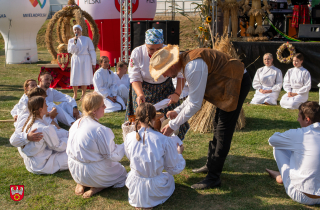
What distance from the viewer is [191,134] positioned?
4949 millimetres

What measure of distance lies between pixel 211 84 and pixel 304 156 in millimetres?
1031

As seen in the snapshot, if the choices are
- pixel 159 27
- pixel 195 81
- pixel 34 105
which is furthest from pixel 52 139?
pixel 159 27

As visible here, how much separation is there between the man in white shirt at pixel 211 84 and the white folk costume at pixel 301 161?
49 centimetres

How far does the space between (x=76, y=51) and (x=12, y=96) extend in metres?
2.01

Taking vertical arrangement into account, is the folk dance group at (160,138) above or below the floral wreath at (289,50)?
below

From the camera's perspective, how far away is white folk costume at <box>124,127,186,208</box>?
2.70m

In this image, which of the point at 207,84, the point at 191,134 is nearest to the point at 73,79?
the point at 191,134

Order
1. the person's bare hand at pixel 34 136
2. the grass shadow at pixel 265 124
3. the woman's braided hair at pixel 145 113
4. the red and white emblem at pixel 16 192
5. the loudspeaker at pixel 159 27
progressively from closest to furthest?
the woman's braided hair at pixel 145 113 → the red and white emblem at pixel 16 192 → the person's bare hand at pixel 34 136 → the grass shadow at pixel 265 124 → the loudspeaker at pixel 159 27

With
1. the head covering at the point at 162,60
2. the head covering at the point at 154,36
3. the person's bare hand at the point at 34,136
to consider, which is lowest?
the person's bare hand at the point at 34,136

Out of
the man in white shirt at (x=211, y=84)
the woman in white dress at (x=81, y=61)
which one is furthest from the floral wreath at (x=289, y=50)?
the man in white shirt at (x=211, y=84)

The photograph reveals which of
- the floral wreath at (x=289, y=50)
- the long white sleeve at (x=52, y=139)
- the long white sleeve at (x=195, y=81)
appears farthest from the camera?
the floral wreath at (x=289, y=50)

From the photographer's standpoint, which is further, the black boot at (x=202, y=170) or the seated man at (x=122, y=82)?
the seated man at (x=122, y=82)

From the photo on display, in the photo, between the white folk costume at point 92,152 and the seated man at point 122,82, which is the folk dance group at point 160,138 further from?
the seated man at point 122,82

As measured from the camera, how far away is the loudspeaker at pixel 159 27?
7544mm
